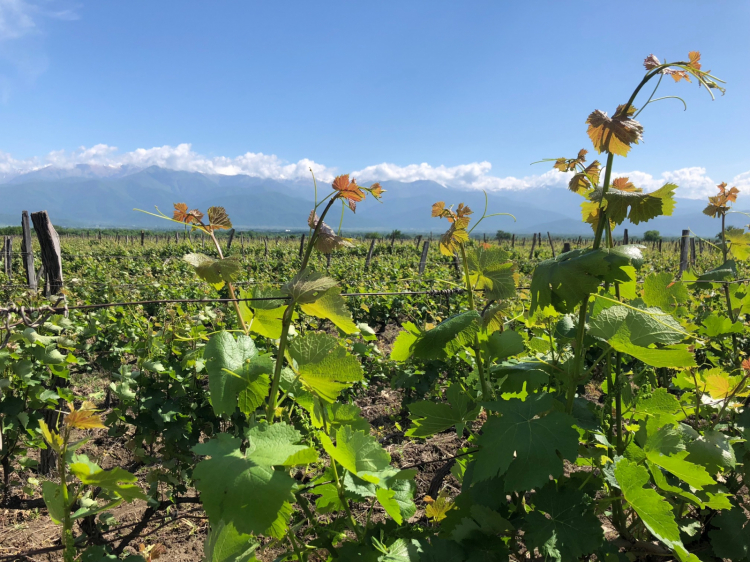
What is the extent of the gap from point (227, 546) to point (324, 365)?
486 millimetres

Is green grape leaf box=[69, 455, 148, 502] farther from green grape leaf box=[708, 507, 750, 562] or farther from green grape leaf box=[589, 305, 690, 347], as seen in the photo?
green grape leaf box=[708, 507, 750, 562]

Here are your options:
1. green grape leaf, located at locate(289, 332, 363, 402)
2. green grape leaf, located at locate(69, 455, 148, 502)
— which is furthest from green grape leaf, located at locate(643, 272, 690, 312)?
green grape leaf, located at locate(69, 455, 148, 502)

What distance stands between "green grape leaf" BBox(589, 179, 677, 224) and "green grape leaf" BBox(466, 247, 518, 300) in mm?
301

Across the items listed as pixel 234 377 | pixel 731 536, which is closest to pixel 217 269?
pixel 234 377

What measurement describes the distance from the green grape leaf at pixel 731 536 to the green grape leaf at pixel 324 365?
1.30m

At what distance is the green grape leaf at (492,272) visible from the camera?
3.87 ft

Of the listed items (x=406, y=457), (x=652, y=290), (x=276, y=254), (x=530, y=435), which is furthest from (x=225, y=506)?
(x=276, y=254)

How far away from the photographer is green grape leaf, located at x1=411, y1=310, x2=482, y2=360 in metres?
1.09

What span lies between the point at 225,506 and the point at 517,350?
2.85 ft

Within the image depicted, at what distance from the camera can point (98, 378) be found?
508 centimetres

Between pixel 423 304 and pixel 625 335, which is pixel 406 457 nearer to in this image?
pixel 625 335

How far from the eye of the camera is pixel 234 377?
3.46 feet

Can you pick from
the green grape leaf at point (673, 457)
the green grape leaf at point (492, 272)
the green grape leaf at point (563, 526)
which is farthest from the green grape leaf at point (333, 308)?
the green grape leaf at point (673, 457)

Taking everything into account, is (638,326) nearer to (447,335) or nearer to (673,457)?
(673,457)
